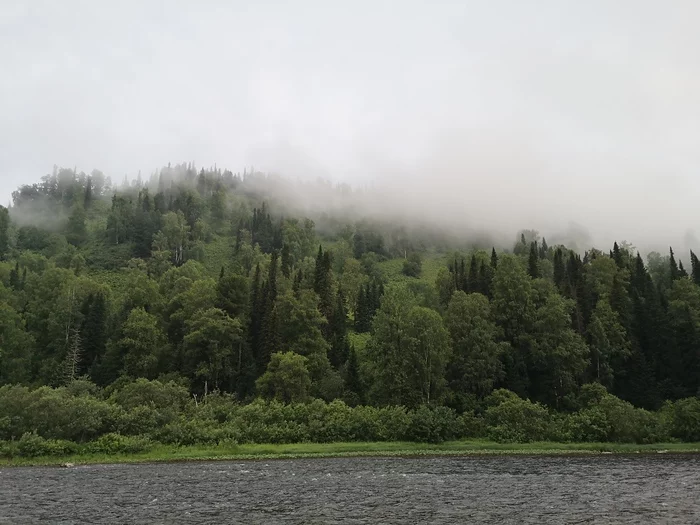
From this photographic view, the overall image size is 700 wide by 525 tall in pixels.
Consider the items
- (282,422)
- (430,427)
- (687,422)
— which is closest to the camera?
(687,422)

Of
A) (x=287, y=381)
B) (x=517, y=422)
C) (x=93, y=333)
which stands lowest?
(x=517, y=422)

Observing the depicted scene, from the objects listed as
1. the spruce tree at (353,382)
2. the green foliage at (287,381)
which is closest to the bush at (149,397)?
the green foliage at (287,381)

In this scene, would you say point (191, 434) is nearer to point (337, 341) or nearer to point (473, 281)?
point (337, 341)

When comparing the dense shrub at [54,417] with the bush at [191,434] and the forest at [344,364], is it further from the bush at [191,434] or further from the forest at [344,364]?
the bush at [191,434]

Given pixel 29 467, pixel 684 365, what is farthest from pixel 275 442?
pixel 684 365

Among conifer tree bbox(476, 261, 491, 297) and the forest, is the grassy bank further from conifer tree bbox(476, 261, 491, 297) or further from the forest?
conifer tree bbox(476, 261, 491, 297)

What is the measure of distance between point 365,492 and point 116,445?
40801 millimetres

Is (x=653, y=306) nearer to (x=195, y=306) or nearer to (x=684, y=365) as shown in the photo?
→ (x=684, y=365)

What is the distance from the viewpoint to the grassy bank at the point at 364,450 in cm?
6594

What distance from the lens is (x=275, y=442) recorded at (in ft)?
245

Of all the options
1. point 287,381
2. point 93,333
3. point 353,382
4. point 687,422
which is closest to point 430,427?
point 287,381

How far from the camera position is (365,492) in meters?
39.4

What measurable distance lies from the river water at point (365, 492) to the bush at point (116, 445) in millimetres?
9304

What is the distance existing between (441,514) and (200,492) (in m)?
18.9
